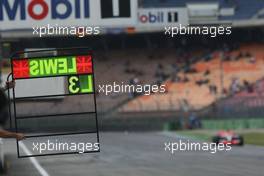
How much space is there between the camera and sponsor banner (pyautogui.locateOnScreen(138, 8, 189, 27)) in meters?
9.80

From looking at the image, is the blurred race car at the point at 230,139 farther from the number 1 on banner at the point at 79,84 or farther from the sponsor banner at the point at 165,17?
the number 1 on banner at the point at 79,84

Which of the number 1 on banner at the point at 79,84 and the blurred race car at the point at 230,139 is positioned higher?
the number 1 on banner at the point at 79,84

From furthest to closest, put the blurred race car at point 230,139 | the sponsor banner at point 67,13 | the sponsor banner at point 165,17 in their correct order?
the blurred race car at point 230,139, the sponsor banner at point 165,17, the sponsor banner at point 67,13

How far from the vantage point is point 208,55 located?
193 feet

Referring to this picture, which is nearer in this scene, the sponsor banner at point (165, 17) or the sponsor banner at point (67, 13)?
the sponsor banner at point (67, 13)

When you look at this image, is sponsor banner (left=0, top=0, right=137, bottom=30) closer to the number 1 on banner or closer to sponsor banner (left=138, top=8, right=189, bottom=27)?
sponsor banner (left=138, top=8, right=189, bottom=27)

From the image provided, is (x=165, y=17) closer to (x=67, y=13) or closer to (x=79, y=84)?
(x=67, y=13)

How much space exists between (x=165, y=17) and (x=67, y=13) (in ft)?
4.47

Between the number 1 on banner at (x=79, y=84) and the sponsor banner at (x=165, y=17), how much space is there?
5.52 feet

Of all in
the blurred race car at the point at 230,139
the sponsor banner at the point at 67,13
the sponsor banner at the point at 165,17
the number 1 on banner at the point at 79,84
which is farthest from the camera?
the blurred race car at the point at 230,139

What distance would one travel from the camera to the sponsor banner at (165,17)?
980cm

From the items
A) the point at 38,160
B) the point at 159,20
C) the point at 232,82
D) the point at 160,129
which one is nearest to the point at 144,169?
the point at 38,160

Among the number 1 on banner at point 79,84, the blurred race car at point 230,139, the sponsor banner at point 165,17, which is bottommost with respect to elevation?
the blurred race car at point 230,139

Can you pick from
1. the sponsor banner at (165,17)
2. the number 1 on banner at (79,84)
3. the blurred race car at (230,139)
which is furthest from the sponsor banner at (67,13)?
the blurred race car at (230,139)
